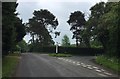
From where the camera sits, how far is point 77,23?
103 m

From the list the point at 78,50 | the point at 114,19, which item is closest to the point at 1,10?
the point at 114,19

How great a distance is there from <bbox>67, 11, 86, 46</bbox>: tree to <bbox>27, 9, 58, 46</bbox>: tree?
27.9ft

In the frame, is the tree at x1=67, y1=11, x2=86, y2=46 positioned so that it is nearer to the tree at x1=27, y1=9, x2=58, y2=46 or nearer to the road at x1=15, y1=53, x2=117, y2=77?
the tree at x1=27, y1=9, x2=58, y2=46

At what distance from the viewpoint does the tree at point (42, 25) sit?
110312 millimetres

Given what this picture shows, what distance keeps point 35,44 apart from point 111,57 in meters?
76.3

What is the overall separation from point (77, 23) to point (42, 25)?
12.8m

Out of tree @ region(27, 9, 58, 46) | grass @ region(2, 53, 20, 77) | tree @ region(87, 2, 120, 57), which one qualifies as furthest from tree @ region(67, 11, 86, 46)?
grass @ region(2, 53, 20, 77)

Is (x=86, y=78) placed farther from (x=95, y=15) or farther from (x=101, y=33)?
(x=95, y=15)

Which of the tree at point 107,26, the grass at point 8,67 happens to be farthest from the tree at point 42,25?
the grass at point 8,67

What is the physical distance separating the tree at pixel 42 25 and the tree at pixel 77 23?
849 centimetres

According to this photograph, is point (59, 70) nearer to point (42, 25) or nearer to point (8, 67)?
point (8, 67)

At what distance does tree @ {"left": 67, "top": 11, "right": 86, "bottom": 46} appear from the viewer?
103000mm

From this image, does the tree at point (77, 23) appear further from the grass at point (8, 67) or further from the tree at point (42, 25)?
the grass at point (8, 67)

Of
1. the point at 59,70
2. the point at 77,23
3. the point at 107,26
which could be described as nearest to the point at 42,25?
the point at 77,23
